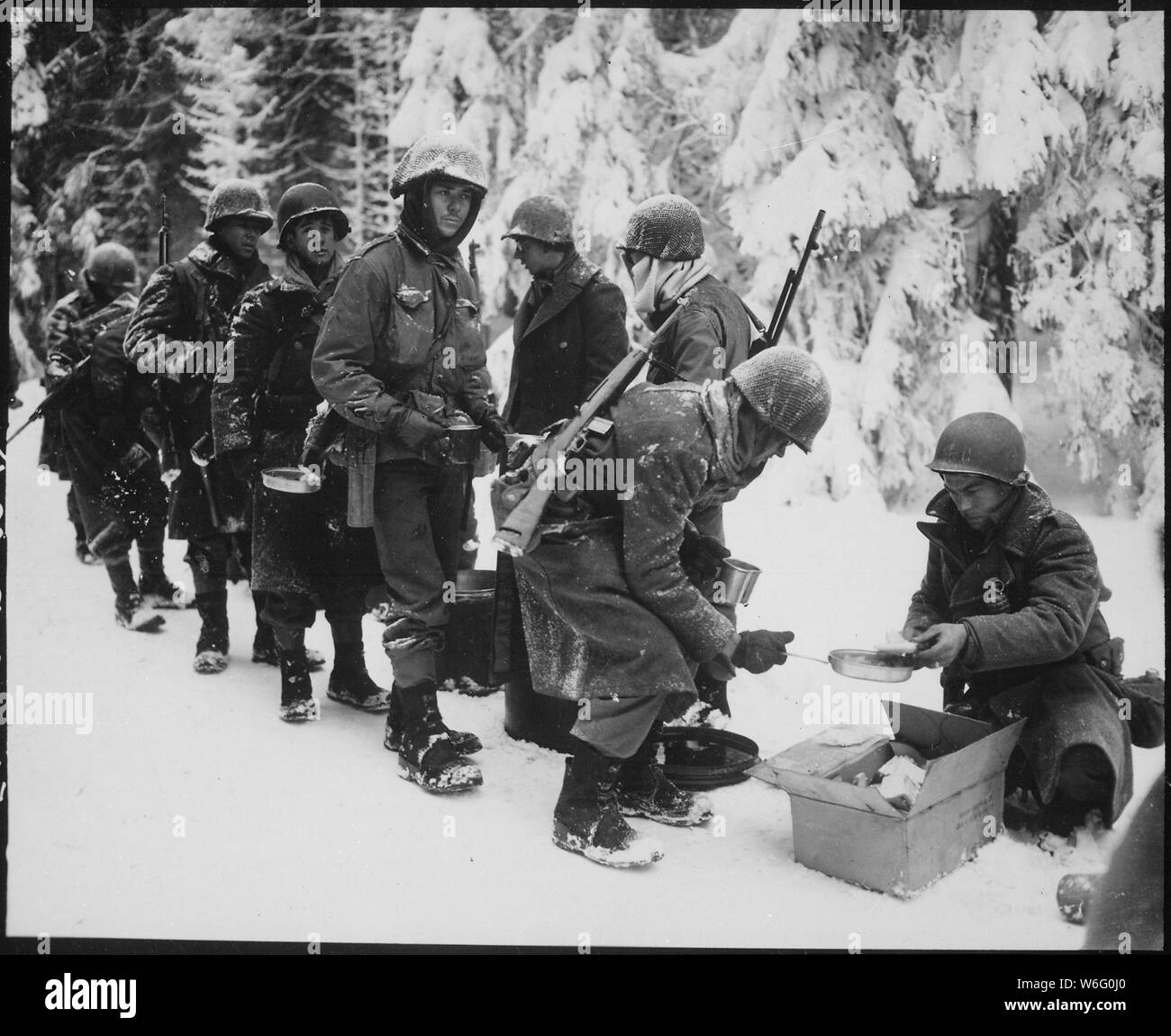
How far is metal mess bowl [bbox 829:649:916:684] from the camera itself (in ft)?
9.92

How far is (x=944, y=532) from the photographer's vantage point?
3.46 meters

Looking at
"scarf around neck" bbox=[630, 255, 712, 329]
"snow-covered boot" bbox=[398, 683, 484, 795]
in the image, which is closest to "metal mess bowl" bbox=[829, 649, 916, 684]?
"snow-covered boot" bbox=[398, 683, 484, 795]

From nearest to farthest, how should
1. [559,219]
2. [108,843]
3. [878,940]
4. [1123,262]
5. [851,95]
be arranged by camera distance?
[878,940]
[108,843]
[559,219]
[1123,262]
[851,95]

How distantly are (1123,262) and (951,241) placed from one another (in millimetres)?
1089

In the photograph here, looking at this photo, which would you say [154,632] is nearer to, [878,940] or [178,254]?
[878,940]

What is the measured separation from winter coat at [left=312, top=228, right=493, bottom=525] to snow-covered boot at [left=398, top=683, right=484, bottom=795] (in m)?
0.64

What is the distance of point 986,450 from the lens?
10.6ft

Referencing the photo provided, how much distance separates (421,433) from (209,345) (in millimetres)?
1655

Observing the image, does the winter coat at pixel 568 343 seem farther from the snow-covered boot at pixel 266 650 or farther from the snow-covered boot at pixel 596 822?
the snow-covered boot at pixel 596 822

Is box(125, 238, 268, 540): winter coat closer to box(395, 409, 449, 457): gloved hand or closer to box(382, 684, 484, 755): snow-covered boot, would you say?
box(382, 684, 484, 755): snow-covered boot

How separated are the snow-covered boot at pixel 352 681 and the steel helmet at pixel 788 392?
206 cm

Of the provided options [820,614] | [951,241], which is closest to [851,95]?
[951,241]

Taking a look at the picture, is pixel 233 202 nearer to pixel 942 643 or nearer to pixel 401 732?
pixel 401 732

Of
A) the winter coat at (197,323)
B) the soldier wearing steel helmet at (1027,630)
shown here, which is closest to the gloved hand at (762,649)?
the soldier wearing steel helmet at (1027,630)
